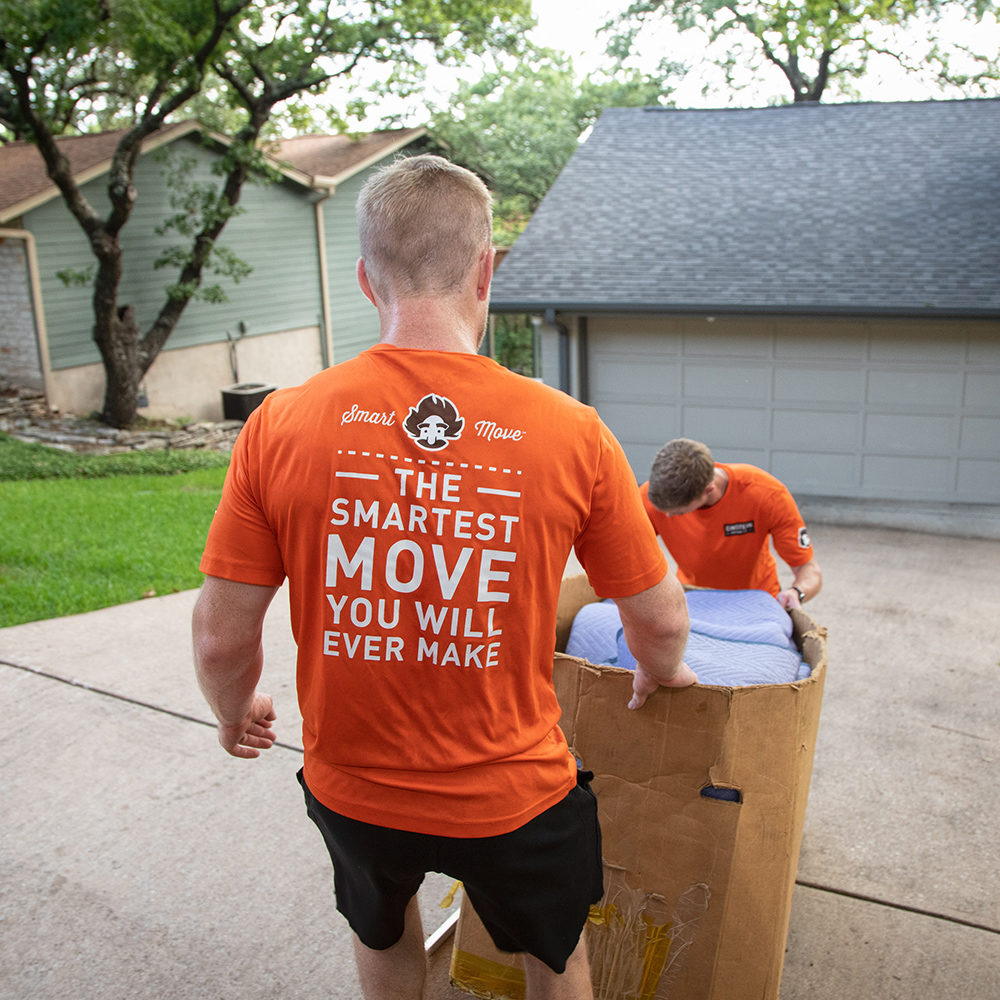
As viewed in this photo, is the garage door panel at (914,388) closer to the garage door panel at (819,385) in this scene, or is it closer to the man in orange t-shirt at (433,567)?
the garage door panel at (819,385)

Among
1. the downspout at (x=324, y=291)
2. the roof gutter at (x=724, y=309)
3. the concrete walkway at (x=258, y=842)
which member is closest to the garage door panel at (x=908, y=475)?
the roof gutter at (x=724, y=309)

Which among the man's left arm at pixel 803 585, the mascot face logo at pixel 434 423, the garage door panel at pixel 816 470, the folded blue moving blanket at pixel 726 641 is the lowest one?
the garage door panel at pixel 816 470

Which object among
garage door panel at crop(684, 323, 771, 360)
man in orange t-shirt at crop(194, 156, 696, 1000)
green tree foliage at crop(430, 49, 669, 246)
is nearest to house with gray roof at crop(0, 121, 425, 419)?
green tree foliage at crop(430, 49, 669, 246)

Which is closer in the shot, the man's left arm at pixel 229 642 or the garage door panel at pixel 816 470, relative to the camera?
the man's left arm at pixel 229 642

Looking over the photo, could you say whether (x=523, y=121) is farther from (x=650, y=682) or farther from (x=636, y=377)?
(x=650, y=682)

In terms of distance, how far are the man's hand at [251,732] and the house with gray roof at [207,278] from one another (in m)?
14.0

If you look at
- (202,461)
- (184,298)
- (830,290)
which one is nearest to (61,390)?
(184,298)

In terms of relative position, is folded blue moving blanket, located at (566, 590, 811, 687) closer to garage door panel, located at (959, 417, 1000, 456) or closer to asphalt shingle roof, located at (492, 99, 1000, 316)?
asphalt shingle roof, located at (492, 99, 1000, 316)

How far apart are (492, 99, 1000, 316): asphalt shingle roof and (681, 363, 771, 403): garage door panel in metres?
0.82

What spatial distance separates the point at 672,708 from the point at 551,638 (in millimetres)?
652

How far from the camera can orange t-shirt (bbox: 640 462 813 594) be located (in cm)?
386

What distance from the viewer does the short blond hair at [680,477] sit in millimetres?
3463

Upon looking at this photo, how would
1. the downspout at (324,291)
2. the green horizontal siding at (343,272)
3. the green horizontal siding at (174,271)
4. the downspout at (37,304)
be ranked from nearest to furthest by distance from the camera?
the downspout at (37,304) < the green horizontal siding at (174,271) < the downspout at (324,291) < the green horizontal siding at (343,272)

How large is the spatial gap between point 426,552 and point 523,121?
24.9 metres
